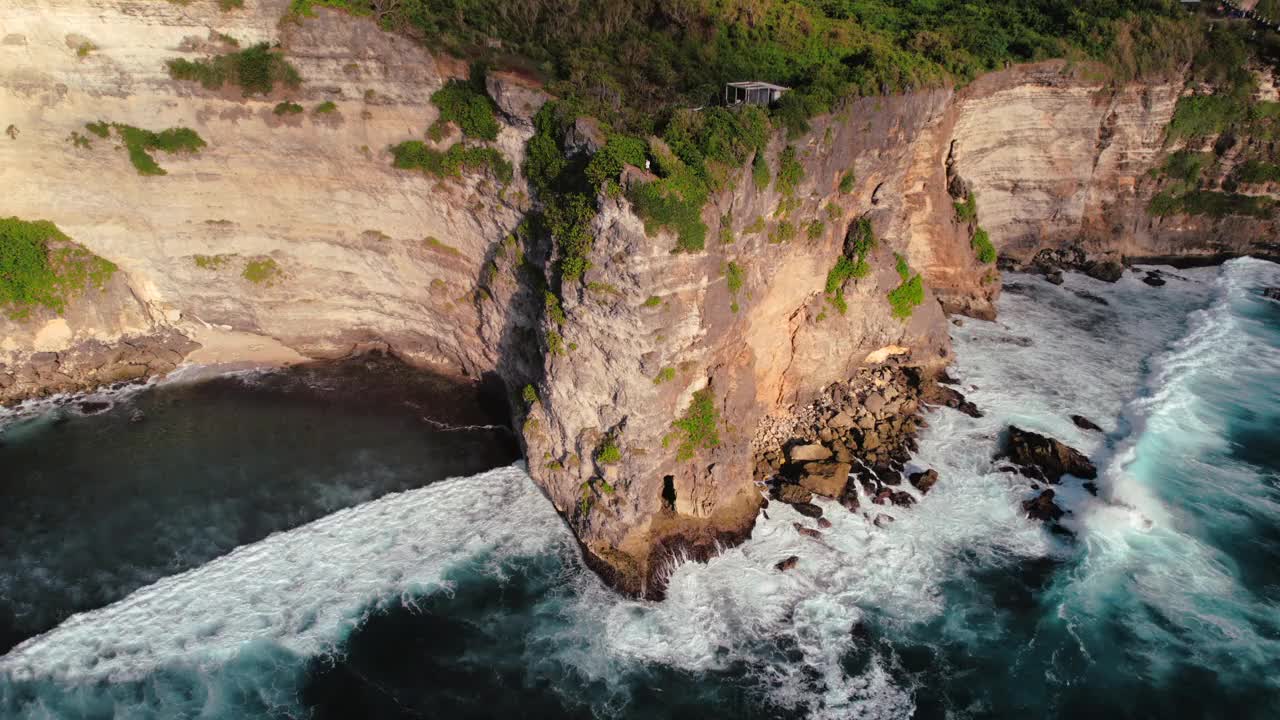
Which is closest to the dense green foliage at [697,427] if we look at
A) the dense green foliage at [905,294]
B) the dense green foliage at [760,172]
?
the dense green foliage at [760,172]

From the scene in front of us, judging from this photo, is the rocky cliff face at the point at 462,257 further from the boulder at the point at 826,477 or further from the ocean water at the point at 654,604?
the ocean water at the point at 654,604

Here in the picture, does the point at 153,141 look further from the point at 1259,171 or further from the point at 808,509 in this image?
the point at 1259,171

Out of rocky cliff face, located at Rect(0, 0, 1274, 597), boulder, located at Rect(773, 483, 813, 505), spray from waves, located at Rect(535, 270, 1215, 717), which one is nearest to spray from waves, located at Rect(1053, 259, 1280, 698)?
spray from waves, located at Rect(535, 270, 1215, 717)

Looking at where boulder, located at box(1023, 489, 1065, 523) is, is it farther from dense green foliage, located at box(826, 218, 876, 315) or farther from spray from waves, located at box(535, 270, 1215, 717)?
dense green foliage, located at box(826, 218, 876, 315)

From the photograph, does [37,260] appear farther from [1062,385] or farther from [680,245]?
[1062,385]

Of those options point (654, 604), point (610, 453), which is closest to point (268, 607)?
point (610, 453)
